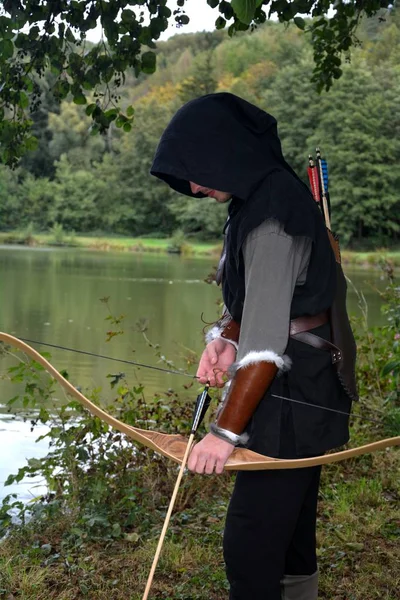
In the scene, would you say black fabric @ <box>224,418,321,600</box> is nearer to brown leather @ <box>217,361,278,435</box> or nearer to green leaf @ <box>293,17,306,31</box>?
brown leather @ <box>217,361,278,435</box>

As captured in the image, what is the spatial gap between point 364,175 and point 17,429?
40.1 metres

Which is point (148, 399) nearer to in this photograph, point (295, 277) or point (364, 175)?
point (295, 277)

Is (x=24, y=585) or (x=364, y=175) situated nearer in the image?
(x=24, y=585)

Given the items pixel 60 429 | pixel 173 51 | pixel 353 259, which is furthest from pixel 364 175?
pixel 173 51

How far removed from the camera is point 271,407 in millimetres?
1802

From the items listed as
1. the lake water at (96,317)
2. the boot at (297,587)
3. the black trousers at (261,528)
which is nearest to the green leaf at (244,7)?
the black trousers at (261,528)

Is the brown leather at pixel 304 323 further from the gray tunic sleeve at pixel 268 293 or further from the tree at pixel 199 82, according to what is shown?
the tree at pixel 199 82

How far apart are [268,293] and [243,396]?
0.74 feet

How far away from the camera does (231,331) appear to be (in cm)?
215

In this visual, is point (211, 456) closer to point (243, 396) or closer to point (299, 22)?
point (243, 396)

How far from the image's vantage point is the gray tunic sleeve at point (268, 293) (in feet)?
5.61

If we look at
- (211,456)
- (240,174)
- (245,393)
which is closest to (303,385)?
(245,393)

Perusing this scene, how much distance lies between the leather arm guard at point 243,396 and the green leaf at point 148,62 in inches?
84.3

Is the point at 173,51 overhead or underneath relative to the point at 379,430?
overhead
